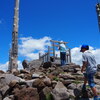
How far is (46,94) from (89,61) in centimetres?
222

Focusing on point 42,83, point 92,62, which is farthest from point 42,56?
point 92,62

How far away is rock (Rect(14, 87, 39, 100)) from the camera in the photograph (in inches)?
340

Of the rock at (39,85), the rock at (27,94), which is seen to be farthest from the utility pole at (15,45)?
the rock at (27,94)

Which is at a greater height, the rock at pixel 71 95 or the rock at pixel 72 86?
the rock at pixel 72 86

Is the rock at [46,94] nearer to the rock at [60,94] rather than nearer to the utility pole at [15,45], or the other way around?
the rock at [60,94]

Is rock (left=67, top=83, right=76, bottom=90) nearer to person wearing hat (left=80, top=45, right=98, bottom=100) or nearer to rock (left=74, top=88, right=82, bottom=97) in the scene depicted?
rock (left=74, top=88, right=82, bottom=97)

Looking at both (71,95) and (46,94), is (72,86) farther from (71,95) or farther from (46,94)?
(46,94)

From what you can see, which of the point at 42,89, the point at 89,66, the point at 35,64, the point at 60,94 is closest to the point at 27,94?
the point at 42,89

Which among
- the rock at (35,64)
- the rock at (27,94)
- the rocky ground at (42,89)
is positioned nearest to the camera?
the rocky ground at (42,89)

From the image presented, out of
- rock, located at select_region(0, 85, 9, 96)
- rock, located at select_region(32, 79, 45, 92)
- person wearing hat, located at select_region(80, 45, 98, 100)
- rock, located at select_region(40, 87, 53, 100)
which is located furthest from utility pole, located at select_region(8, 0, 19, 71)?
person wearing hat, located at select_region(80, 45, 98, 100)

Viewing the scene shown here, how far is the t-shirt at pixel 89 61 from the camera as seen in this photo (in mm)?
7691

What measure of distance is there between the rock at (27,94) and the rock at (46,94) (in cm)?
25

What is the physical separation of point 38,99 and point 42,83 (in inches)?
30.6

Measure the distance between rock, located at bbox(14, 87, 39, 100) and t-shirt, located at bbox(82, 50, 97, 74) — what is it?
97.7 inches
